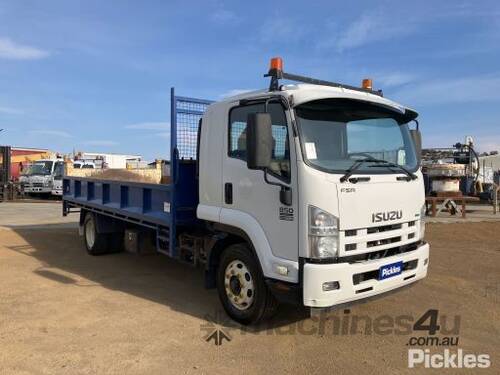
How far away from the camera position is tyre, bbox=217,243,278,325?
15.4 feet

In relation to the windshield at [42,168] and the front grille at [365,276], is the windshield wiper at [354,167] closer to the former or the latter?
the front grille at [365,276]

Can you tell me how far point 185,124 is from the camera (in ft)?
20.1

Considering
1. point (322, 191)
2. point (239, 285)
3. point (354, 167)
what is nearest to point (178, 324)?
point (239, 285)

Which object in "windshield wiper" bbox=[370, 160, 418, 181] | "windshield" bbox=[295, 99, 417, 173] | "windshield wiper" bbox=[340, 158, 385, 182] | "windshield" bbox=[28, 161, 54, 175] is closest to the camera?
"windshield wiper" bbox=[340, 158, 385, 182]

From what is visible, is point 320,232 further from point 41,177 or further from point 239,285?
point 41,177

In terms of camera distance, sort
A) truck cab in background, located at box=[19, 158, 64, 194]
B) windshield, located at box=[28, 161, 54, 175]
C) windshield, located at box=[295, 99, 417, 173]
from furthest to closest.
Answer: windshield, located at box=[28, 161, 54, 175]
truck cab in background, located at box=[19, 158, 64, 194]
windshield, located at box=[295, 99, 417, 173]

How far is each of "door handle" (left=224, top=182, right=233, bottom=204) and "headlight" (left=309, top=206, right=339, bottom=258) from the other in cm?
113

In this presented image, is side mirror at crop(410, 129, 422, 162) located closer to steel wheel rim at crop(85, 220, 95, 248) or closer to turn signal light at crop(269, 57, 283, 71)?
turn signal light at crop(269, 57, 283, 71)

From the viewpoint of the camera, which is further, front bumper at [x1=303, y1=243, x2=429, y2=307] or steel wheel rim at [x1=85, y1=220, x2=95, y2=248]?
steel wheel rim at [x1=85, y1=220, x2=95, y2=248]

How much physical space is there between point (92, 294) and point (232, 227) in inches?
96.4

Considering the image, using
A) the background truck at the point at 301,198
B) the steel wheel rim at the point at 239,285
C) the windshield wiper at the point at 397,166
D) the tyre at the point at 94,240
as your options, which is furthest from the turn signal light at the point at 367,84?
the tyre at the point at 94,240

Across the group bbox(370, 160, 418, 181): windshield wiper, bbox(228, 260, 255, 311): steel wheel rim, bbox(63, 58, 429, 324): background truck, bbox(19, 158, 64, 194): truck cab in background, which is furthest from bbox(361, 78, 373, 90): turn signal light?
→ bbox(19, 158, 64, 194): truck cab in background

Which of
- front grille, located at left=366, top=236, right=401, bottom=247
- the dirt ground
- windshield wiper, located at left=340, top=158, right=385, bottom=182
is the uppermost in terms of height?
windshield wiper, located at left=340, top=158, right=385, bottom=182

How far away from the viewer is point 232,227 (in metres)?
4.96
